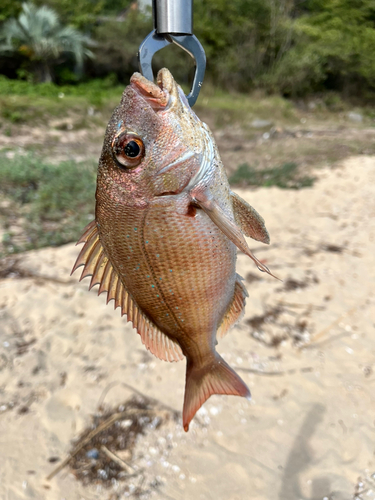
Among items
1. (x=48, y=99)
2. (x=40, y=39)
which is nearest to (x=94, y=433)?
(x=48, y=99)

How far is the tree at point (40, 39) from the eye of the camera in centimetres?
1390

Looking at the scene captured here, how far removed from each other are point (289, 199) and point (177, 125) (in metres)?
6.42

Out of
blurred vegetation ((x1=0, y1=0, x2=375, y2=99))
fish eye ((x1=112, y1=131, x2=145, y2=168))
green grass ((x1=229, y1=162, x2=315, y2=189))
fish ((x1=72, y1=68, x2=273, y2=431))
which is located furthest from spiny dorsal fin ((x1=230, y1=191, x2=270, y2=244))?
blurred vegetation ((x1=0, y1=0, x2=375, y2=99))

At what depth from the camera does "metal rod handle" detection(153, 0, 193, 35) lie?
47.9 inches

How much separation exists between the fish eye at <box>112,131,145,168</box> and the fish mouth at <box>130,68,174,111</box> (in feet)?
0.42

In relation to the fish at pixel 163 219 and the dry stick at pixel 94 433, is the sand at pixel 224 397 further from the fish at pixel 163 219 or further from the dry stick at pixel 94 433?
the fish at pixel 163 219

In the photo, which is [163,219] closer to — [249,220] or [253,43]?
[249,220]

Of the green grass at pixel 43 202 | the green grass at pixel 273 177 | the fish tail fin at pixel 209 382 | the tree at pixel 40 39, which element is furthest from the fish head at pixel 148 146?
the tree at pixel 40 39

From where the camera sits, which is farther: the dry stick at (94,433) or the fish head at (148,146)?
the dry stick at (94,433)

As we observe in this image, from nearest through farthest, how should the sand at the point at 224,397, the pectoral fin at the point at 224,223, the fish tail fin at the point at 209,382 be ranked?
the pectoral fin at the point at 224,223 → the fish tail fin at the point at 209,382 → the sand at the point at 224,397

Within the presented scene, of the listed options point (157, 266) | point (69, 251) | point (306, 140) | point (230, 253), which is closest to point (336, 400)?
point (230, 253)

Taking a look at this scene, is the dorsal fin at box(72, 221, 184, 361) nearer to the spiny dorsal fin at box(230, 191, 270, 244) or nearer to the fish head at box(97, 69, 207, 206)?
the fish head at box(97, 69, 207, 206)

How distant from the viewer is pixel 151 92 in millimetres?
1154

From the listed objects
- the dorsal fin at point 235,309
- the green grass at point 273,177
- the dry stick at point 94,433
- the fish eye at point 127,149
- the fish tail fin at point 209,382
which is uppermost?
→ the fish eye at point 127,149
